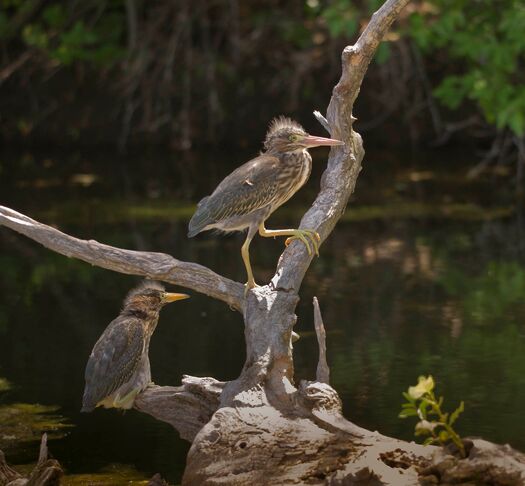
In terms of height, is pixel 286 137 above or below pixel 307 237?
above

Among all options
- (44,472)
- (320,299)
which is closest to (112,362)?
(44,472)

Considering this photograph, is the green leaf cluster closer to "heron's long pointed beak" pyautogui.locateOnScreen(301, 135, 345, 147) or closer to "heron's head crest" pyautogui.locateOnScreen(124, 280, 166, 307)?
"heron's long pointed beak" pyautogui.locateOnScreen(301, 135, 345, 147)

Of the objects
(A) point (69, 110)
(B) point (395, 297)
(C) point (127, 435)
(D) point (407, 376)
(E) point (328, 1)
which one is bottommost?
(C) point (127, 435)

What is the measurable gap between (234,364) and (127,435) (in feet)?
4.24

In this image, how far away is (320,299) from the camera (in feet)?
31.4

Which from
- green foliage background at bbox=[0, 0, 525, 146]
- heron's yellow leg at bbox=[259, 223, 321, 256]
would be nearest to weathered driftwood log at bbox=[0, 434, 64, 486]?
heron's yellow leg at bbox=[259, 223, 321, 256]

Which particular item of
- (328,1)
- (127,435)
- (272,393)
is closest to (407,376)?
(127,435)

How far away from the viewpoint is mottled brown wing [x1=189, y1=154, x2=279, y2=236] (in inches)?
240

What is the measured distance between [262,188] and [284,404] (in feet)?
3.70

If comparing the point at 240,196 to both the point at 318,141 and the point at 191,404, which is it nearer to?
the point at 318,141

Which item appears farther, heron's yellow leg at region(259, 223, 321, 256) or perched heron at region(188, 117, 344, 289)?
perched heron at region(188, 117, 344, 289)

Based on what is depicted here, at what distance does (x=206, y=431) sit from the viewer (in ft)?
17.3

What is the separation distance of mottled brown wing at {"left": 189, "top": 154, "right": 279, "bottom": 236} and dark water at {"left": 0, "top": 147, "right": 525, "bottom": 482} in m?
1.23

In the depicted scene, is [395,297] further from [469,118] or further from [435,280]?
[469,118]
